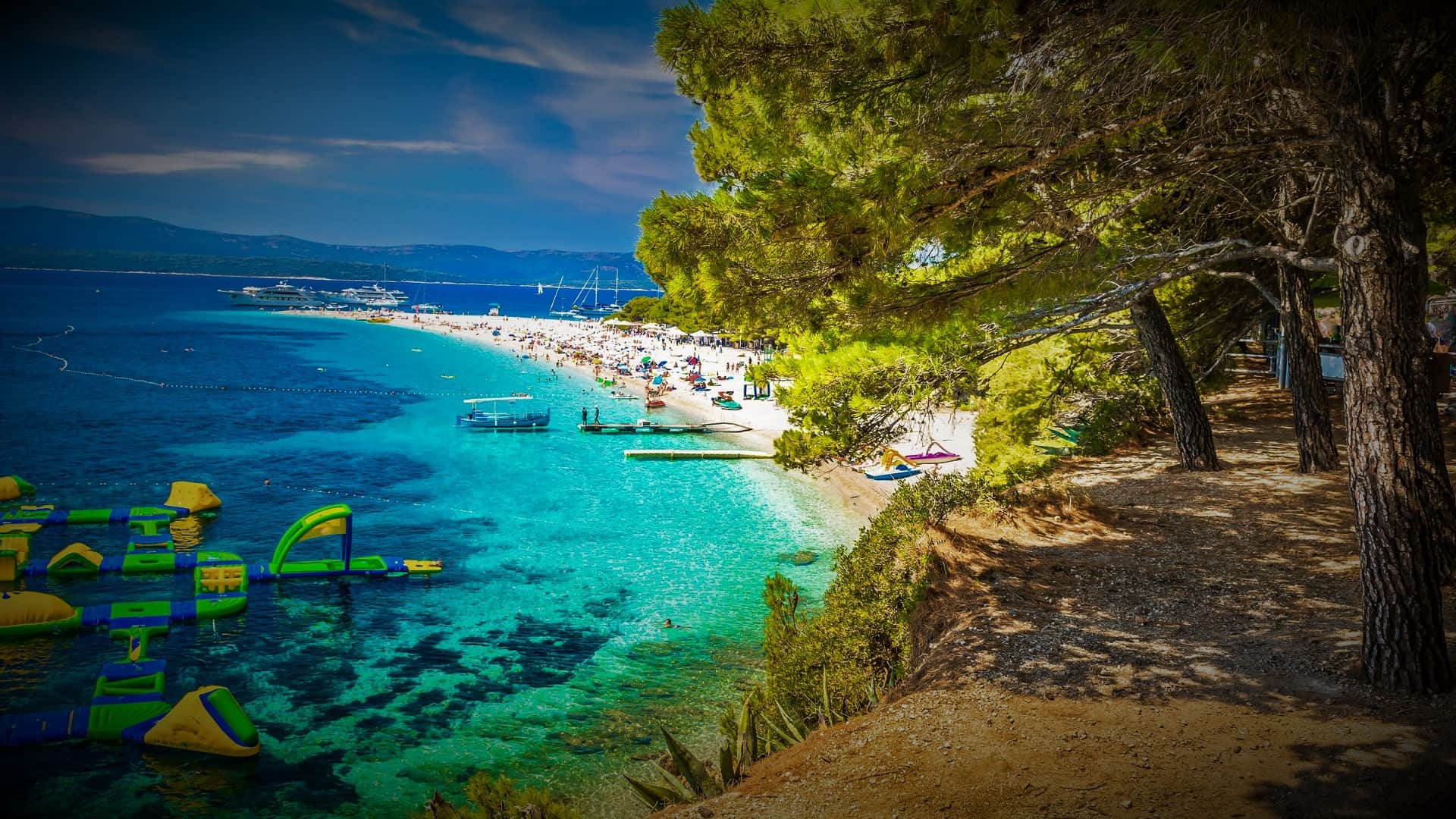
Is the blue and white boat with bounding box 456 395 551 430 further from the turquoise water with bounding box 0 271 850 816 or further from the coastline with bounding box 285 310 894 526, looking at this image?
the coastline with bounding box 285 310 894 526

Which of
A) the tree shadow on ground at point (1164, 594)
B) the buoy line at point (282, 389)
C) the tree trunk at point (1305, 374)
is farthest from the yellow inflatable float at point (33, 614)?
the buoy line at point (282, 389)

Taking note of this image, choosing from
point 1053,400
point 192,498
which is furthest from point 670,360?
point 1053,400

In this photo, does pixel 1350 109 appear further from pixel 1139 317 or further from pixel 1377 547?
pixel 1139 317

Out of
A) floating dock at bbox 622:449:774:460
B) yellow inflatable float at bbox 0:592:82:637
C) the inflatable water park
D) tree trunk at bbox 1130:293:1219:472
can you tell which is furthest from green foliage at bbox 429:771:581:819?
floating dock at bbox 622:449:774:460

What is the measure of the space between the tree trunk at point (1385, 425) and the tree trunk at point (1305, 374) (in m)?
5.58

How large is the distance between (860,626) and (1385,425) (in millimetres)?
4796

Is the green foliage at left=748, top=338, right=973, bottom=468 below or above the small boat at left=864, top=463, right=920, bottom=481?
above

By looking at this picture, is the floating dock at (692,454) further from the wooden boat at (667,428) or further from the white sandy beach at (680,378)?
the wooden boat at (667,428)

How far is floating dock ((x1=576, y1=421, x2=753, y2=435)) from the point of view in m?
38.9

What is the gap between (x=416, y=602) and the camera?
17.6m

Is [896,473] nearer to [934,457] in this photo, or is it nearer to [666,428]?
[934,457]

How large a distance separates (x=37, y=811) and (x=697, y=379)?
43.8 m

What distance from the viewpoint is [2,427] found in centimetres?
3528

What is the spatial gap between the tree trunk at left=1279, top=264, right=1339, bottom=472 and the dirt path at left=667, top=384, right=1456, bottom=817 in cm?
143
